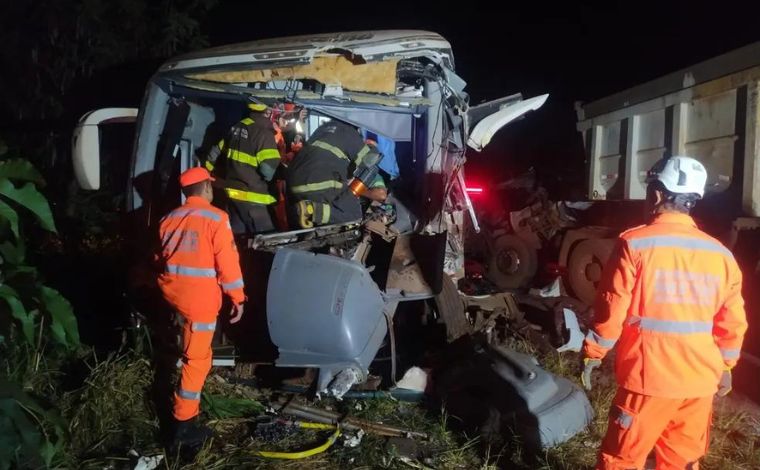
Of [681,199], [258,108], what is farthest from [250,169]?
[681,199]

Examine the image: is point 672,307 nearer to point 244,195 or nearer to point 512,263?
point 244,195

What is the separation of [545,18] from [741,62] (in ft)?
33.6

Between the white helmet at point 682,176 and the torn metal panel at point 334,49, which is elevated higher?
the torn metal panel at point 334,49

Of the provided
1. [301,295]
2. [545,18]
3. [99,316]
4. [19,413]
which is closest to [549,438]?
[301,295]

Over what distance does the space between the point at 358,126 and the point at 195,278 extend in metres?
1.74

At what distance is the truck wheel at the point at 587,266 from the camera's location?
5.80m

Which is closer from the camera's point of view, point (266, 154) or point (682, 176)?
point (682, 176)

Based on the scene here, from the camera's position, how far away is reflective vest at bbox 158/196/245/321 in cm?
321

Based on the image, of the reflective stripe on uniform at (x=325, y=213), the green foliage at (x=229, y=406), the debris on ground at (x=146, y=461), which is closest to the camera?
the debris on ground at (x=146, y=461)

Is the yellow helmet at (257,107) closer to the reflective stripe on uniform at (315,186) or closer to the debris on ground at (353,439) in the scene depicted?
the reflective stripe on uniform at (315,186)

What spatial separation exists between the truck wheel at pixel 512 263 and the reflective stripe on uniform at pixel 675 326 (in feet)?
14.9

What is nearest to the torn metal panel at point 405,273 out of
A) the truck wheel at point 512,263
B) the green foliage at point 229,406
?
the green foliage at point 229,406

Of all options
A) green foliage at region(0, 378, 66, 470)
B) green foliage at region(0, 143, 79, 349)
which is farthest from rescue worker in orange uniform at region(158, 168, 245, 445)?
green foliage at region(0, 143, 79, 349)

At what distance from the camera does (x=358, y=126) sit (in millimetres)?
4293
